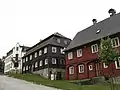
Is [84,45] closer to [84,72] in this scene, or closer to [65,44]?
[84,72]

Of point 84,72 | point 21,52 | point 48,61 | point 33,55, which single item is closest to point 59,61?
point 48,61

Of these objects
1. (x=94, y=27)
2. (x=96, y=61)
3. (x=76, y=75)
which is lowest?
(x=76, y=75)

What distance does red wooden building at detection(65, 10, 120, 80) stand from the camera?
33.9 m

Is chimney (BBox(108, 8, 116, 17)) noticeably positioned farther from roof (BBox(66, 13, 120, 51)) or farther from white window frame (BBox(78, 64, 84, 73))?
white window frame (BBox(78, 64, 84, 73))

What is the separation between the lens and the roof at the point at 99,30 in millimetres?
35228

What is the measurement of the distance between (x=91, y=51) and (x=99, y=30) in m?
4.48

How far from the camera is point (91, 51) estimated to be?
37781 millimetres

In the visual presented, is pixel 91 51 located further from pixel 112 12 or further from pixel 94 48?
pixel 112 12

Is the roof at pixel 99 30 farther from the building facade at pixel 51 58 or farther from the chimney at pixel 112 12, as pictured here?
the building facade at pixel 51 58

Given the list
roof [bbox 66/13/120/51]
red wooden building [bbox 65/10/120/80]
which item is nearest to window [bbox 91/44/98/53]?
red wooden building [bbox 65/10/120/80]

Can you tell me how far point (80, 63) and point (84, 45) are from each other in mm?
3689

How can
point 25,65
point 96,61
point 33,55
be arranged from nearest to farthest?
point 96,61 < point 33,55 < point 25,65

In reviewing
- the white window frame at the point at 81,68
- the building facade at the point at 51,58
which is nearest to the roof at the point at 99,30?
the white window frame at the point at 81,68

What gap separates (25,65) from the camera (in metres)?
66.6
